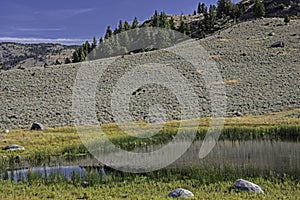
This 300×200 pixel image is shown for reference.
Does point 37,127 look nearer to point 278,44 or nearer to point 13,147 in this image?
point 13,147

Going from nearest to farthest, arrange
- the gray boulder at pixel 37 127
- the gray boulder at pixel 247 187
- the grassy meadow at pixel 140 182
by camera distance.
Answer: the gray boulder at pixel 247 187, the grassy meadow at pixel 140 182, the gray boulder at pixel 37 127

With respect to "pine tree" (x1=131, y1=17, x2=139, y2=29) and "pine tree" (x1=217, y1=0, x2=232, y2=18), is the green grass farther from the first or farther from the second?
"pine tree" (x1=217, y1=0, x2=232, y2=18)

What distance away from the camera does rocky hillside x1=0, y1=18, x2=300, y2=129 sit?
56.5 m

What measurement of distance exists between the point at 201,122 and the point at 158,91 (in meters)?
20.4

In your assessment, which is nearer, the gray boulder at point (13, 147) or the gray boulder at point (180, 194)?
the gray boulder at point (180, 194)

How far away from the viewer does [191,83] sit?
235ft

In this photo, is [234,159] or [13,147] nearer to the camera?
[234,159]

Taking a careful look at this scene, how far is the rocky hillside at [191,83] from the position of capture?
56.5m

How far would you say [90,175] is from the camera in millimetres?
23469

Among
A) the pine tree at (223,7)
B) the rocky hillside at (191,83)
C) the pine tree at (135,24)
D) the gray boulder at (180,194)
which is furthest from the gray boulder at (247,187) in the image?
the pine tree at (223,7)

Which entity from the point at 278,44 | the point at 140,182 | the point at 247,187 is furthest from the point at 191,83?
the point at 247,187

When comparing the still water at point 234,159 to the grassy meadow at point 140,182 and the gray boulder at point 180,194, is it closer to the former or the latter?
the grassy meadow at point 140,182

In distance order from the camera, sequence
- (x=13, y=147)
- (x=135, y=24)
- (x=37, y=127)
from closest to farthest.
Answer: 1. (x=13, y=147)
2. (x=37, y=127)
3. (x=135, y=24)

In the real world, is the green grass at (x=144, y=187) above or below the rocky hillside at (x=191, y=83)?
below
